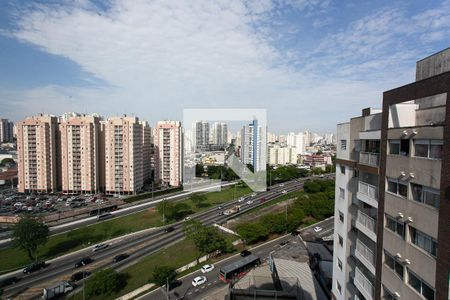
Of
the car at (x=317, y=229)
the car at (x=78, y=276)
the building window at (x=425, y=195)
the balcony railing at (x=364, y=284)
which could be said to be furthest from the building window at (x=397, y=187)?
the car at (x=317, y=229)

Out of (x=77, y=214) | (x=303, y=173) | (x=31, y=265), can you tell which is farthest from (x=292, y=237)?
(x=303, y=173)

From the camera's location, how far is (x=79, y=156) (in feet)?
108

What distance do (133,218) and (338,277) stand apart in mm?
20101

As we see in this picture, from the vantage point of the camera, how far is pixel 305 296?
10914mm

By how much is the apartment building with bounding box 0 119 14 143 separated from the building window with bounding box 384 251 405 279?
99.6 metres

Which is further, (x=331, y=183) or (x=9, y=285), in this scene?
(x=331, y=183)

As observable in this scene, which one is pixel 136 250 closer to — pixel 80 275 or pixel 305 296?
pixel 80 275

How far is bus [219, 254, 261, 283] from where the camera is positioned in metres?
13.4

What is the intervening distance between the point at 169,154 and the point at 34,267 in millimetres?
25373

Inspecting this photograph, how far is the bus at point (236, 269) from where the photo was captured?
13.4m

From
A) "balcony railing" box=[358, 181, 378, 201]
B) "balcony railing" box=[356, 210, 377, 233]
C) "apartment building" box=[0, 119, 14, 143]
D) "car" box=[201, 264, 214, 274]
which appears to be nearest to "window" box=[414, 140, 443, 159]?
"balcony railing" box=[358, 181, 378, 201]

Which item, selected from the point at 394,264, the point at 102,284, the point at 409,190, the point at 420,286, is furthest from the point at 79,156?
the point at 420,286

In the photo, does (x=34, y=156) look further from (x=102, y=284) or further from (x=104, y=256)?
(x=102, y=284)

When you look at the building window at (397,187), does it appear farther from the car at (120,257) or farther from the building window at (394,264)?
the car at (120,257)
